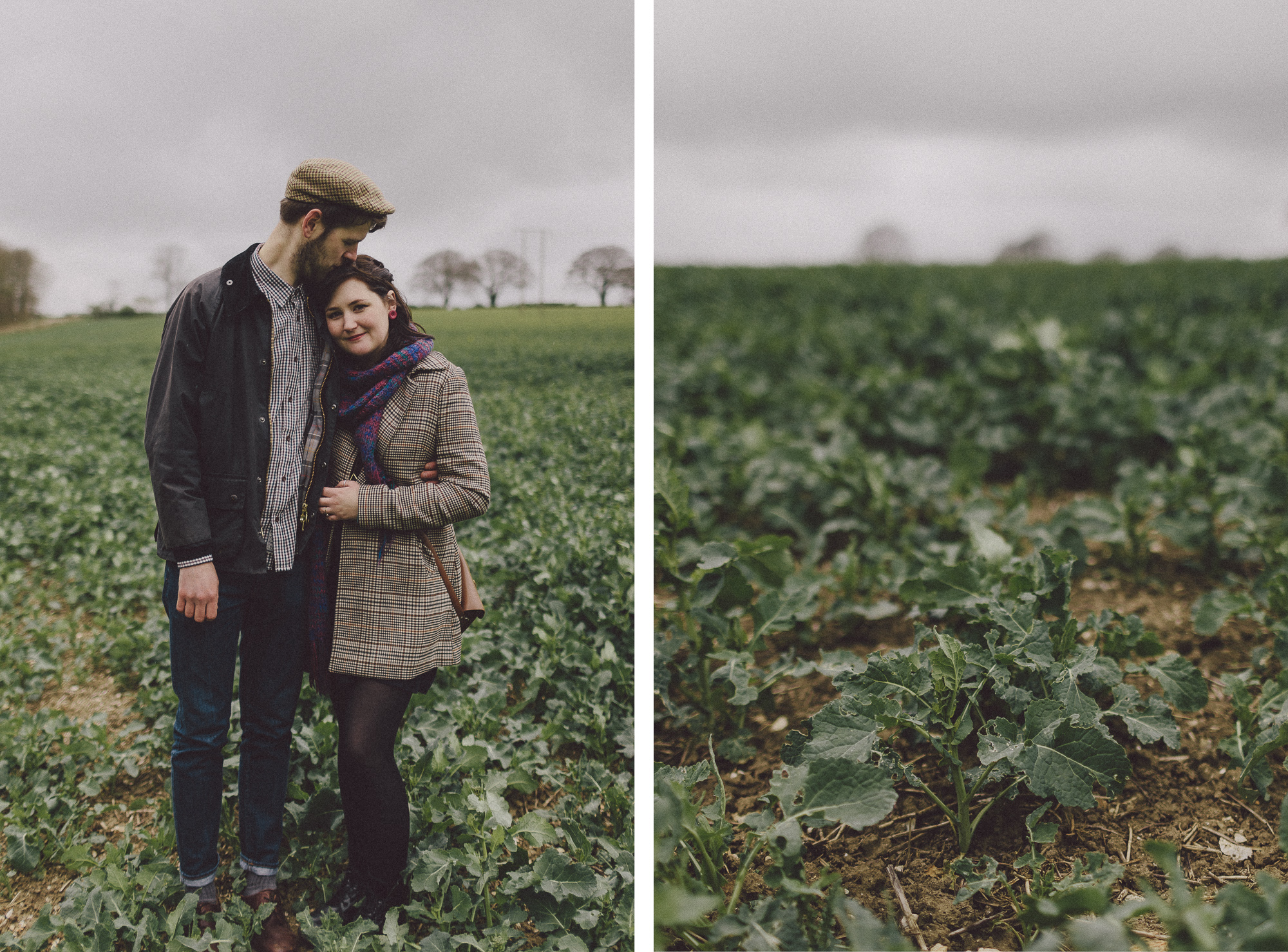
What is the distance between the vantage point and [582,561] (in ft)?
12.4

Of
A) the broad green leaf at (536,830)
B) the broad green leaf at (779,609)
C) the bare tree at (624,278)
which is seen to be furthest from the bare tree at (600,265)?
the broad green leaf at (536,830)

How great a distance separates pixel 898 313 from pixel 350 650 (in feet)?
31.0

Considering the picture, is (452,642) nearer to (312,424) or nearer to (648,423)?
(312,424)

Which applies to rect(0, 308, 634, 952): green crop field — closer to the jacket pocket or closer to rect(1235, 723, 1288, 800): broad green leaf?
the jacket pocket

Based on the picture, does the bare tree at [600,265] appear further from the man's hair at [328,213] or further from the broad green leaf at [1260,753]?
the broad green leaf at [1260,753]

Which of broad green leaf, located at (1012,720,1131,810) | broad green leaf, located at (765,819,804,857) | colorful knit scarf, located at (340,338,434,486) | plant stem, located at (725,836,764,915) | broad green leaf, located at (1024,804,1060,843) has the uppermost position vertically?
colorful knit scarf, located at (340,338,434,486)

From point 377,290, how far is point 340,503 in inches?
20.6

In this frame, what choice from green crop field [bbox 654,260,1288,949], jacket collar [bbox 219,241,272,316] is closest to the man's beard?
jacket collar [bbox 219,241,272,316]

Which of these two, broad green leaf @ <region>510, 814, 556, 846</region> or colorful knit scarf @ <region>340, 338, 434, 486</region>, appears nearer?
colorful knit scarf @ <region>340, 338, 434, 486</region>

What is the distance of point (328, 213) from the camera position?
6.15 ft

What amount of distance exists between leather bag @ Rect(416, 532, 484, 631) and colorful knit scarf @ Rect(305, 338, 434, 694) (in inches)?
5.0

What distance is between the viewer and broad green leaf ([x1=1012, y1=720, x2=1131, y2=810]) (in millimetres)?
1891

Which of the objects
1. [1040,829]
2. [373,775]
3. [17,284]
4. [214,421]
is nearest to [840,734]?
[1040,829]

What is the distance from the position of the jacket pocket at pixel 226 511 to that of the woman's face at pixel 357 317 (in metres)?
0.42
